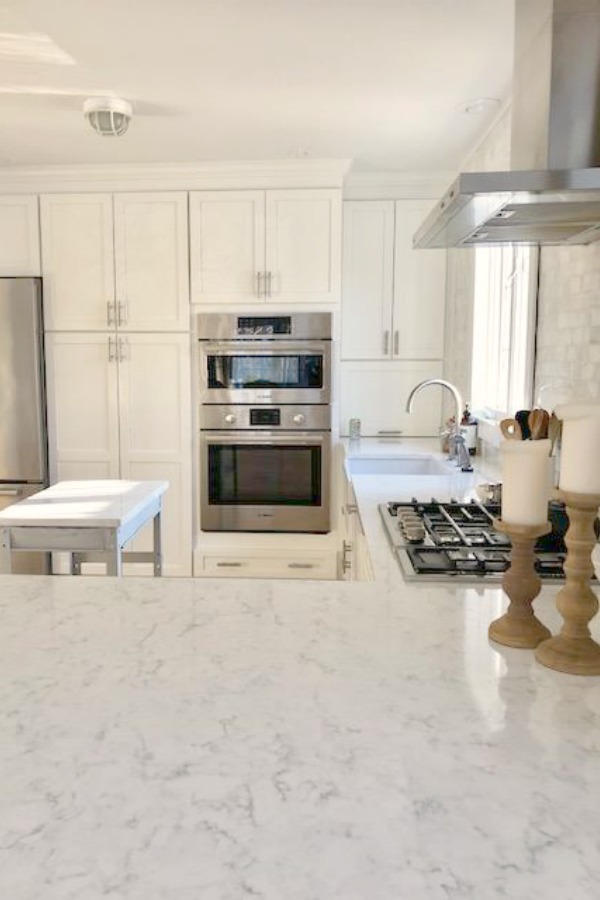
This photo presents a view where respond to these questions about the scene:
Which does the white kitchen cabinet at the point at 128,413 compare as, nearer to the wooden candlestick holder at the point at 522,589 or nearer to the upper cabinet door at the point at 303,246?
the upper cabinet door at the point at 303,246

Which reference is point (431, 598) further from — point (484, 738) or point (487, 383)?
point (487, 383)

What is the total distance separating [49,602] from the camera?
4.05ft

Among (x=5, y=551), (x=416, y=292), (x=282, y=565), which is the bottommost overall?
(x=282, y=565)

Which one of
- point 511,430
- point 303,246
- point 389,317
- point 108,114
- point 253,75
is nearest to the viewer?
point 511,430

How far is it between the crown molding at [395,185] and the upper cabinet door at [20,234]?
5.37 ft

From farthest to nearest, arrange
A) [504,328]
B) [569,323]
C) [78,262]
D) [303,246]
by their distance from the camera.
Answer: [78,262], [303,246], [504,328], [569,323]

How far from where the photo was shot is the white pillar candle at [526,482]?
1003 mm

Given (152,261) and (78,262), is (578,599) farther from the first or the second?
(78,262)

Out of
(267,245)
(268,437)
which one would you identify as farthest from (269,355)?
(267,245)

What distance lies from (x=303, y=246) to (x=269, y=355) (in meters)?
0.57

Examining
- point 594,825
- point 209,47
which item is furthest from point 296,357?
point 594,825

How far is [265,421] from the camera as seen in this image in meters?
3.64

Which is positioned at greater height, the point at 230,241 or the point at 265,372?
the point at 230,241

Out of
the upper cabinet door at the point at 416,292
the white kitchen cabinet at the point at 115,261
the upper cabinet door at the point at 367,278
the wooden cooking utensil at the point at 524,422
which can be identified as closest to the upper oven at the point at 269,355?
the white kitchen cabinet at the point at 115,261
